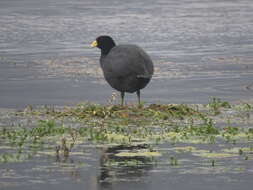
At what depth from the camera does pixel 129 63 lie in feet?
51.5

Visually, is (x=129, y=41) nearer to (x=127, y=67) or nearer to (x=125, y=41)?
(x=125, y=41)

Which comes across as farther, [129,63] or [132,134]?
[129,63]

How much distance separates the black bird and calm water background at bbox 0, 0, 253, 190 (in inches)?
43.9

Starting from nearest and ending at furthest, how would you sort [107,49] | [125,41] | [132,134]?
[132,134] < [107,49] < [125,41]

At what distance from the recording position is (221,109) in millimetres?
15523

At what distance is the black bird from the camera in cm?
1570

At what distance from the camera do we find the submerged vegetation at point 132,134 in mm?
11227

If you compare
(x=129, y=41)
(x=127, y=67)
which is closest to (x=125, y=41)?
(x=129, y=41)

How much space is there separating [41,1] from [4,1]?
65.7 inches

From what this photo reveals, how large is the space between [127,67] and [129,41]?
1185 centimetres

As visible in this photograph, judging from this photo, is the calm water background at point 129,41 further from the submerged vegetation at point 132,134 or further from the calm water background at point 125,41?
the submerged vegetation at point 132,134

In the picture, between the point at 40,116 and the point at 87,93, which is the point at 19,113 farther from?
the point at 87,93

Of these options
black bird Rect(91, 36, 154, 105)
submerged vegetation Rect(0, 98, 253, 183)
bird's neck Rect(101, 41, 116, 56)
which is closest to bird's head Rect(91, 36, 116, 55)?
bird's neck Rect(101, 41, 116, 56)

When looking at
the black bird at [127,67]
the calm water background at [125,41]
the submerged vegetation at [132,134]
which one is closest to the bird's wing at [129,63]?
the black bird at [127,67]
